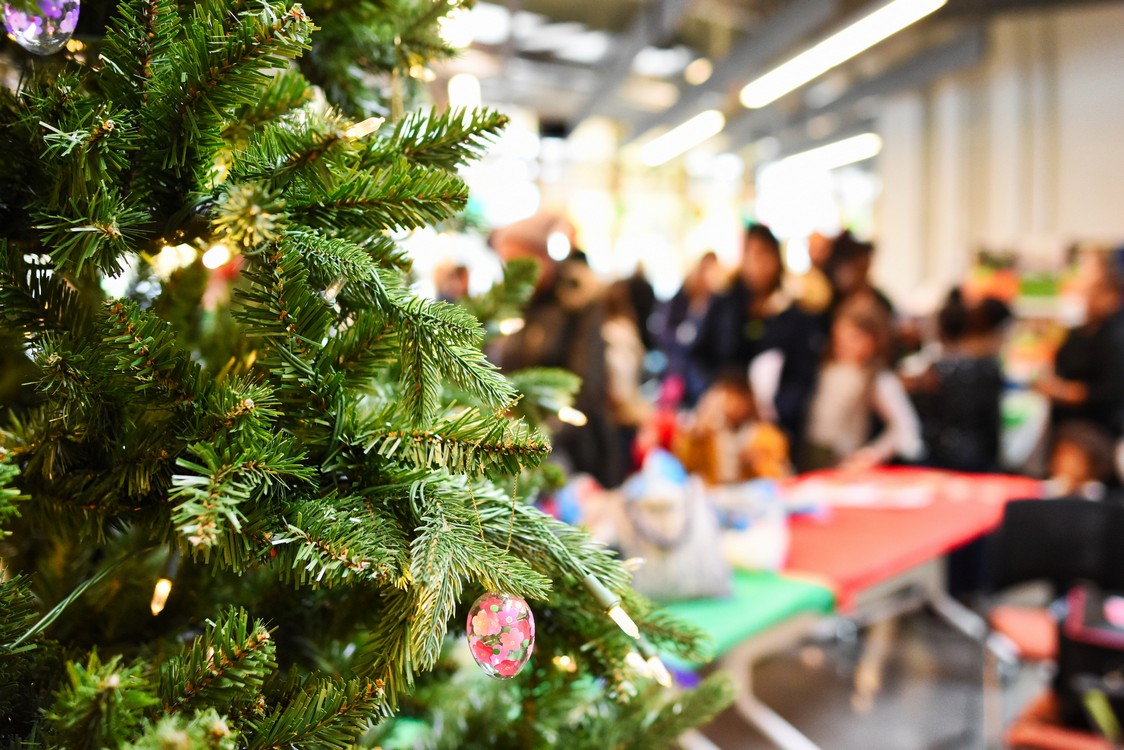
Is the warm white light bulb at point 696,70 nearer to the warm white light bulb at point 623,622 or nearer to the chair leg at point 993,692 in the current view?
the chair leg at point 993,692

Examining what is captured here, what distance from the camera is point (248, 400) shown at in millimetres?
444

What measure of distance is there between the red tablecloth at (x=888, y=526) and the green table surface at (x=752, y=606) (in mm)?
94

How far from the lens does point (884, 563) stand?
252 cm

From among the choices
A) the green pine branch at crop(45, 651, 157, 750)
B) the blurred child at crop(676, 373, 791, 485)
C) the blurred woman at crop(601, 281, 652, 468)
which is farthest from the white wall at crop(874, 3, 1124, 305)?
the green pine branch at crop(45, 651, 157, 750)

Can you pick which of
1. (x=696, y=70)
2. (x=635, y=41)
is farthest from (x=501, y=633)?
(x=696, y=70)

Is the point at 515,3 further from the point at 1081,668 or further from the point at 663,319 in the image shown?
the point at 1081,668

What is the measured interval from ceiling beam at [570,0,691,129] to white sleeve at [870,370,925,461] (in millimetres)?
3444

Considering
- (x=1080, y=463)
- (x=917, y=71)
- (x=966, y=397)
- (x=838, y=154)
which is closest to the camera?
(x=1080, y=463)

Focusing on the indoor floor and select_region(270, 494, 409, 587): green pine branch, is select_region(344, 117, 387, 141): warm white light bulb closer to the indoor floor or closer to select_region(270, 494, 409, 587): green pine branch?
select_region(270, 494, 409, 587): green pine branch

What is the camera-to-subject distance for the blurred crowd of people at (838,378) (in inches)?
140

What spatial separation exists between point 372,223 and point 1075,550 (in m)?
2.96

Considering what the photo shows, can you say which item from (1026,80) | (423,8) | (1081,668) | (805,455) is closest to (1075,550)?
(1081,668)

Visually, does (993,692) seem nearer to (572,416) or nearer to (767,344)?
(767,344)

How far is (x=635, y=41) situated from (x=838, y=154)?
15.5 feet
